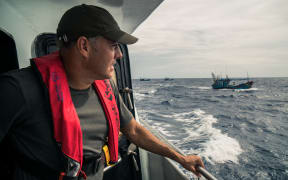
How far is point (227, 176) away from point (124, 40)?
589 cm

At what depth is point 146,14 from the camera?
6.90 ft

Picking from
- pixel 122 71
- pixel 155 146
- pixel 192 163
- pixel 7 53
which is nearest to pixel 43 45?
pixel 7 53

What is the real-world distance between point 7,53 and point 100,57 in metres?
1.19

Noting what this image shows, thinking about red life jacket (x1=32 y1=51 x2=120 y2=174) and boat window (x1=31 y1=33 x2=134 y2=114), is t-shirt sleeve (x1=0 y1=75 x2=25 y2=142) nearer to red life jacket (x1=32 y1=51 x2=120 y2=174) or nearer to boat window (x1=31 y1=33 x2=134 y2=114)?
red life jacket (x1=32 y1=51 x2=120 y2=174)

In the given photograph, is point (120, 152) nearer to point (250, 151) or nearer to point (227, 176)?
point (227, 176)

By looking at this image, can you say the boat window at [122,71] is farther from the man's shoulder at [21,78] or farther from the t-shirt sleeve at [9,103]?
the t-shirt sleeve at [9,103]

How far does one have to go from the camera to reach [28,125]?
74 cm

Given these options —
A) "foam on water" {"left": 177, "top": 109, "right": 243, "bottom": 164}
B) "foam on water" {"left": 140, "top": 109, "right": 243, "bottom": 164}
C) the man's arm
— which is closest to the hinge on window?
the man's arm

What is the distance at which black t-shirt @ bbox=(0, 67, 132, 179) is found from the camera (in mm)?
674

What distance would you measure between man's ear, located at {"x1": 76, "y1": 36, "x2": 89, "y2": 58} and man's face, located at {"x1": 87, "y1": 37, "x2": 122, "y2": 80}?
0.02 metres

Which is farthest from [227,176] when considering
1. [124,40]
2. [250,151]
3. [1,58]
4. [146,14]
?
[1,58]

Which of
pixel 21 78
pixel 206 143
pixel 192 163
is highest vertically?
pixel 21 78

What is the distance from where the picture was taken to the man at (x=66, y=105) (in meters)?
0.73

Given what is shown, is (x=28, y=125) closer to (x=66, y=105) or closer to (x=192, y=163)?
(x=66, y=105)
